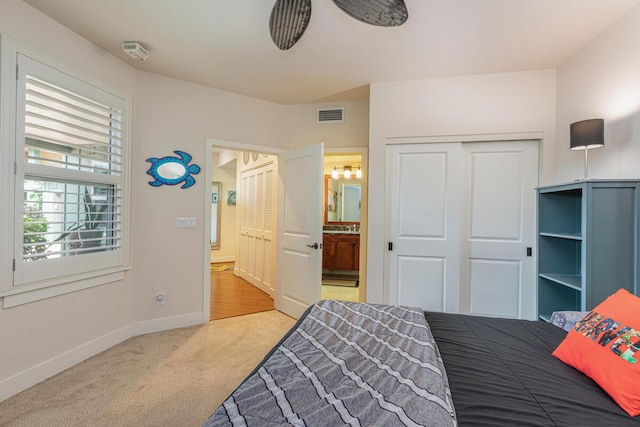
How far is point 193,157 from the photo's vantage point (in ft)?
10.6

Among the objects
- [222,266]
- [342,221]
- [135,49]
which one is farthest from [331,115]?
[222,266]

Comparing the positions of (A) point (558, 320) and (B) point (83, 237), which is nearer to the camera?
A: (A) point (558, 320)

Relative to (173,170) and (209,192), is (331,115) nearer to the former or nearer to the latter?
(209,192)

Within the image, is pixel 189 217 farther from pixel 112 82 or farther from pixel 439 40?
pixel 439 40

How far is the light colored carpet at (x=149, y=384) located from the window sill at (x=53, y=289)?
60 cm

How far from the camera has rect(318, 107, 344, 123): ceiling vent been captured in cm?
367

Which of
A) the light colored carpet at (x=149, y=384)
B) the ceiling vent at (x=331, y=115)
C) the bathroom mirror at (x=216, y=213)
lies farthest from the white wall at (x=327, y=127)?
the bathroom mirror at (x=216, y=213)

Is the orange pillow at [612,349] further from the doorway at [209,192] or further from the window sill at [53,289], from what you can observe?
the window sill at [53,289]

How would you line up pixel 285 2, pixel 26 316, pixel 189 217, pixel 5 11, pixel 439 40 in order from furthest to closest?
pixel 189 217
pixel 439 40
pixel 26 316
pixel 5 11
pixel 285 2

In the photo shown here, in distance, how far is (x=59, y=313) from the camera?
2270mm

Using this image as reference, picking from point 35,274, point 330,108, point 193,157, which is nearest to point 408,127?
point 330,108

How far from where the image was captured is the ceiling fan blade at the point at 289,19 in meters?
1.48

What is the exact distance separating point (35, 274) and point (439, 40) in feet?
11.4

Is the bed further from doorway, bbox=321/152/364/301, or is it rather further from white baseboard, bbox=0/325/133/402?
doorway, bbox=321/152/364/301
